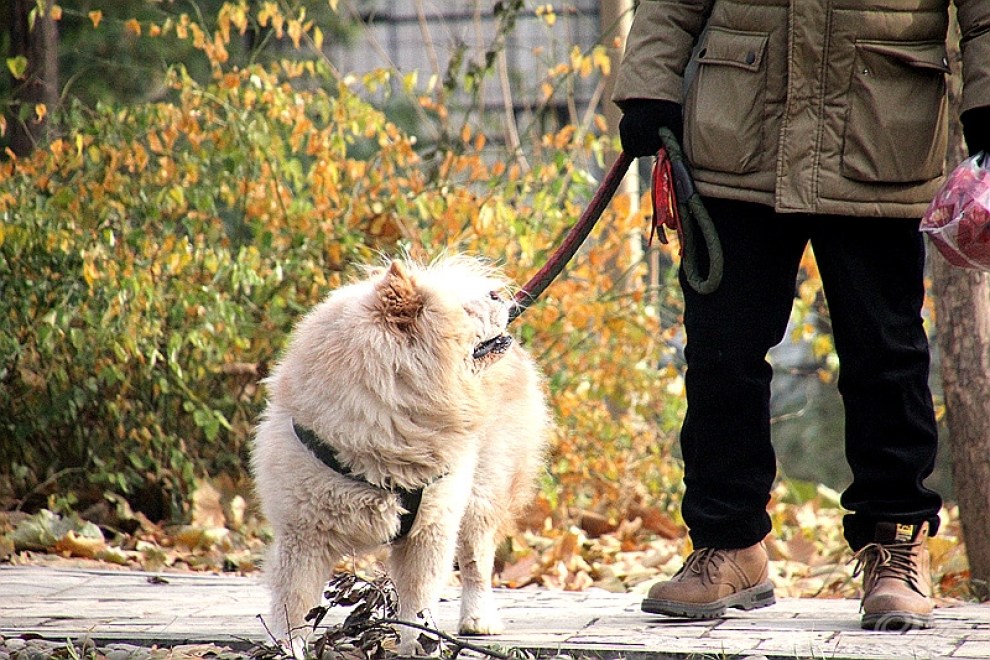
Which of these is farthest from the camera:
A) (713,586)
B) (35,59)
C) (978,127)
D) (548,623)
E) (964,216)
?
(35,59)

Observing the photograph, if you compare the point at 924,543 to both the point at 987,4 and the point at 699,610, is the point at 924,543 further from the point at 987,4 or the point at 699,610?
the point at 987,4

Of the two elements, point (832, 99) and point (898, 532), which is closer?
point (832, 99)

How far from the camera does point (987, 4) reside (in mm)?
3207

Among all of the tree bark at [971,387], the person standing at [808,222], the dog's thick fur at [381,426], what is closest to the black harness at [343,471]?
the dog's thick fur at [381,426]

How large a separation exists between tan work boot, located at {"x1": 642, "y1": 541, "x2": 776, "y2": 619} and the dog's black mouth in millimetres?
861

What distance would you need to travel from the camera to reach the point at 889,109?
3.30m

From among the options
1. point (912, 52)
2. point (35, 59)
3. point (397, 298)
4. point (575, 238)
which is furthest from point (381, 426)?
point (35, 59)

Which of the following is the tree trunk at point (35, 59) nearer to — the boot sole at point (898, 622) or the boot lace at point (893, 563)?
the boot lace at point (893, 563)

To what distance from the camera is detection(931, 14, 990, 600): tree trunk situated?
4.58m

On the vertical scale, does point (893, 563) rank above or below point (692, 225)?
below

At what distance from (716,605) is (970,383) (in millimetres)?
1626

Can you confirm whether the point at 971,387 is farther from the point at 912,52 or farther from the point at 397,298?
the point at 397,298

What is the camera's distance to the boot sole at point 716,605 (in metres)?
3.57

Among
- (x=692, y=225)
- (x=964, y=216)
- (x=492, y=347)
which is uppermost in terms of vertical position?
(x=964, y=216)
